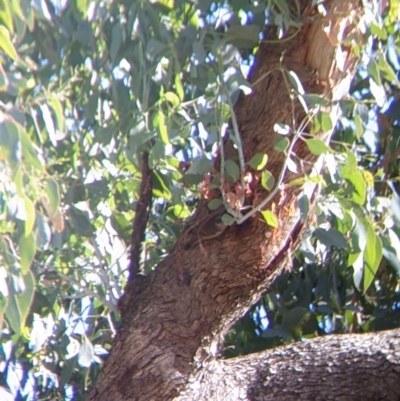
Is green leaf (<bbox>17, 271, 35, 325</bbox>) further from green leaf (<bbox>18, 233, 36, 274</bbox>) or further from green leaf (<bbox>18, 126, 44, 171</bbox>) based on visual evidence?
green leaf (<bbox>18, 126, 44, 171</bbox>)

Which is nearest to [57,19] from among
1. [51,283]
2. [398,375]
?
[51,283]

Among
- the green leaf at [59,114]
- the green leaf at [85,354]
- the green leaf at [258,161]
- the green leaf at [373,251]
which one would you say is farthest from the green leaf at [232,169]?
the green leaf at [85,354]

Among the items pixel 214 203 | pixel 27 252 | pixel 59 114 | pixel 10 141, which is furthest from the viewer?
pixel 214 203

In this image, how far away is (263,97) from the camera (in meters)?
1.60

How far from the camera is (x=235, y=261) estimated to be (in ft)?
5.12

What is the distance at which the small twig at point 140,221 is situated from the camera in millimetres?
1688

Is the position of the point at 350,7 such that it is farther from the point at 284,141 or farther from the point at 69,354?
the point at 69,354

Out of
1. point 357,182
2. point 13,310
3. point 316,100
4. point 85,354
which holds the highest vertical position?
point 316,100

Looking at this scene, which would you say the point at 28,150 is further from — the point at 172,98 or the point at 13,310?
the point at 172,98

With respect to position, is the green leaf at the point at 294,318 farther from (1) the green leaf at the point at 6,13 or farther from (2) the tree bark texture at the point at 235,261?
(1) the green leaf at the point at 6,13

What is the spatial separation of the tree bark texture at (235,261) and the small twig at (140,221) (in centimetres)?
10

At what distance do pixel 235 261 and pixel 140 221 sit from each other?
0.25 metres

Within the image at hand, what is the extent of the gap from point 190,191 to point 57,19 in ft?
1.76

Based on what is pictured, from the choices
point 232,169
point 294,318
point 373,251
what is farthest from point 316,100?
point 294,318
